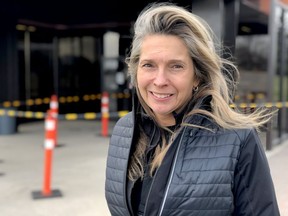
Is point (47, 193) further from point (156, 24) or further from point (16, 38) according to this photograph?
point (16, 38)

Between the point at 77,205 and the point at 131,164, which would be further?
the point at 77,205

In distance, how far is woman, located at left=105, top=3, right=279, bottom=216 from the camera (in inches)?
57.5

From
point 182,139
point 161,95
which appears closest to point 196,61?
point 161,95

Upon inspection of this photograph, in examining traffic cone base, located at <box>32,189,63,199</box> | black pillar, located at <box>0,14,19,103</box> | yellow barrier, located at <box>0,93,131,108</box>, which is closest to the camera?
traffic cone base, located at <box>32,189,63,199</box>

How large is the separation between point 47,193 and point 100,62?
26.7ft

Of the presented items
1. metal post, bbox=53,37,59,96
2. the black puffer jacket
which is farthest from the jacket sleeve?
metal post, bbox=53,37,59,96

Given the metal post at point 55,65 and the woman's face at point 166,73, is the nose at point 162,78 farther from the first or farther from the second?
the metal post at point 55,65

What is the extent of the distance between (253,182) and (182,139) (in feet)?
0.91

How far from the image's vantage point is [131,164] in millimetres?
1762

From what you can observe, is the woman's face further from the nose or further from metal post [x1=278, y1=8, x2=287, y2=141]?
metal post [x1=278, y1=8, x2=287, y2=141]

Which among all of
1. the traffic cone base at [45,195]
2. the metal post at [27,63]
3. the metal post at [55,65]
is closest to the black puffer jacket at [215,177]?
the traffic cone base at [45,195]

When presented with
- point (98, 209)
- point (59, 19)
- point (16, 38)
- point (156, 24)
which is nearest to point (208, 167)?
point (156, 24)

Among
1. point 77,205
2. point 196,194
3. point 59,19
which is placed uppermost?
point 59,19

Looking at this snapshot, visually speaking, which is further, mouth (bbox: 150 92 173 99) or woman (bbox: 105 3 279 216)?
mouth (bbox: 150 92 173 99)
